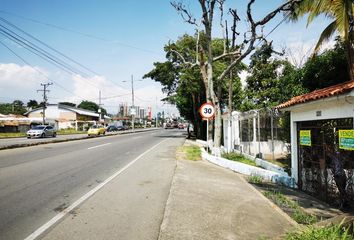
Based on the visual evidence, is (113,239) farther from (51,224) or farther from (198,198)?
(198,198)

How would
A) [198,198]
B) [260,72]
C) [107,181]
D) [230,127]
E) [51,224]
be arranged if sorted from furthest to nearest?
[260,72] → [230,127] → [107,181] → [198,198] → [51,224]

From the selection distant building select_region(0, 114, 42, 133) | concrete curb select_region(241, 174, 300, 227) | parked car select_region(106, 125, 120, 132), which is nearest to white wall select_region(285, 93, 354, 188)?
concrete curb select_region(241, 174, 300, 227)

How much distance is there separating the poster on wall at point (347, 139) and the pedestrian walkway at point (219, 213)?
2.16 m

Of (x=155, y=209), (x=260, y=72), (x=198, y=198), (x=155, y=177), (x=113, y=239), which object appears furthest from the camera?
(x=260, y=72)

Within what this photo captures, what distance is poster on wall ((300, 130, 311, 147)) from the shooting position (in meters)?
9.08

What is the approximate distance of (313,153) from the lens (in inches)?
373

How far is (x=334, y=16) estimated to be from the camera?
13.2 metres

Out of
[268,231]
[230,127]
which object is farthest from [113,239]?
[230,127]

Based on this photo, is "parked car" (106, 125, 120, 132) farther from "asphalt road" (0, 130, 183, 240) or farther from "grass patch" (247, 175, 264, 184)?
"grass patch" (247, 175, 264, 184)

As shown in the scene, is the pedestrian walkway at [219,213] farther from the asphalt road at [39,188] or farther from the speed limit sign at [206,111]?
the speed limit sign at [206,111]

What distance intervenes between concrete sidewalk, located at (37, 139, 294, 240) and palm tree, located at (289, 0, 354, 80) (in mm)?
6609

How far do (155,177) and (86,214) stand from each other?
4.56 meters

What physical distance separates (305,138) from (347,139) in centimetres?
199

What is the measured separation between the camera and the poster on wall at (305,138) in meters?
9.08
